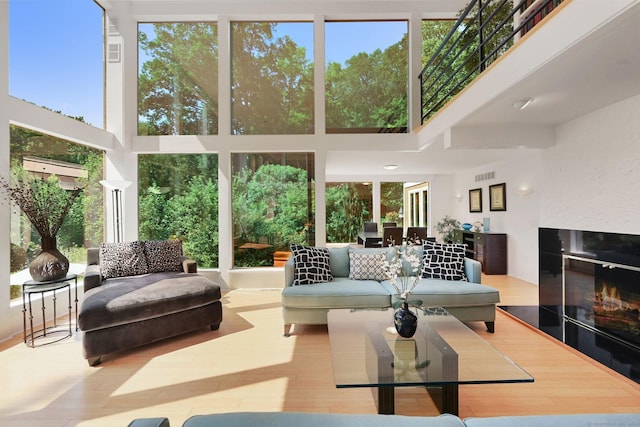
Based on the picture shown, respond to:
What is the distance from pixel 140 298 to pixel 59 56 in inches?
144

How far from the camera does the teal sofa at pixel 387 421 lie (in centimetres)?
87

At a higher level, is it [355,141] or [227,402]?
[355,141]

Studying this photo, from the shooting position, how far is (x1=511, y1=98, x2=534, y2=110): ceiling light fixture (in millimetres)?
3082

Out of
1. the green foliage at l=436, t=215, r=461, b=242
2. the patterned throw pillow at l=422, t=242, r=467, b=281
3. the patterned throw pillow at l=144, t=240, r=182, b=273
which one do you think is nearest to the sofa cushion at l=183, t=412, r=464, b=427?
the patterned throw pillow at l=422, t=242, r=467, b=281

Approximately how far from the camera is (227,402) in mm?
2199

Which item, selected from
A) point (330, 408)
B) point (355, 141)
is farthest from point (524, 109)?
point (330, 408)

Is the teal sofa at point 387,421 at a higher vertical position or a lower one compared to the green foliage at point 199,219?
lower

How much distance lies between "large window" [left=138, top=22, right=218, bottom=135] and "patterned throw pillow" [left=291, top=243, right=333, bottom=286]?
3.05 meters

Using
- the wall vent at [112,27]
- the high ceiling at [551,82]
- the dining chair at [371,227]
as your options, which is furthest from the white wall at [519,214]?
the wall vent at [112,27]

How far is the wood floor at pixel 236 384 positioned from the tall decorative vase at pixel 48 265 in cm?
67

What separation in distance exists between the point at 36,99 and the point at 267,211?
3334 mm

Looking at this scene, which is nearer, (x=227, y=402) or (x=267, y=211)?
(x=227, y=402)

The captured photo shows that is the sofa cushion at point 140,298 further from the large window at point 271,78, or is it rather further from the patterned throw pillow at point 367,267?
the large window at point 271,78

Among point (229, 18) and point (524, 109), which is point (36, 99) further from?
point (524, 109)
